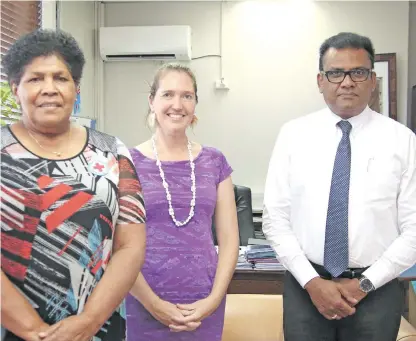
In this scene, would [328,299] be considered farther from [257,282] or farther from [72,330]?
[257,282]

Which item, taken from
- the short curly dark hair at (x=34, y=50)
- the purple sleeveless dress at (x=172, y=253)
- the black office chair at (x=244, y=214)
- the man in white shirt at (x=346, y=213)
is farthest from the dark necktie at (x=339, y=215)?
the black office chair at (x=244, y=214)

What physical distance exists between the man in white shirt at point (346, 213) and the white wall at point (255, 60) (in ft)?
9.72

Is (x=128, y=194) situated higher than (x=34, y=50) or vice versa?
(x=34, y=50)

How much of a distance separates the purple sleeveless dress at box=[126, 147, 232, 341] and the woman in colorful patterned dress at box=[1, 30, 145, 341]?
0.42m

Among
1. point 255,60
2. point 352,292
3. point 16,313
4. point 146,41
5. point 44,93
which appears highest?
A: point 146,41

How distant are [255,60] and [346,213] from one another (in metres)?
3.30

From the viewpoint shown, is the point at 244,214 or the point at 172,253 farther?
the point at 244,214

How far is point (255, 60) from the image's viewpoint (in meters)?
4.85

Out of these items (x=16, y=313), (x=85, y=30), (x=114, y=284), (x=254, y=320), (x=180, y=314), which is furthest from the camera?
(x=85, y=30)

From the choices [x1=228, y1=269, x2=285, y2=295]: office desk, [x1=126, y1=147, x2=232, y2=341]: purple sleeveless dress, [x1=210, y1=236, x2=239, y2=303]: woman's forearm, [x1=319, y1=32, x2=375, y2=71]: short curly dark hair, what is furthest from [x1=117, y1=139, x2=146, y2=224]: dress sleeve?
[x1=228, y1=269, x2=285, y2=295]: office desk

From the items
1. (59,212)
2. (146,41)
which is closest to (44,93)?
(59,212)

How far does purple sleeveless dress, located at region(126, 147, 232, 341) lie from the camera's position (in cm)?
172

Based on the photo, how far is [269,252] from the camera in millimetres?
2979

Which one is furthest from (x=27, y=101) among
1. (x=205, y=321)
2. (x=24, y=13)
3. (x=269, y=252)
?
(x=24, y=13)
